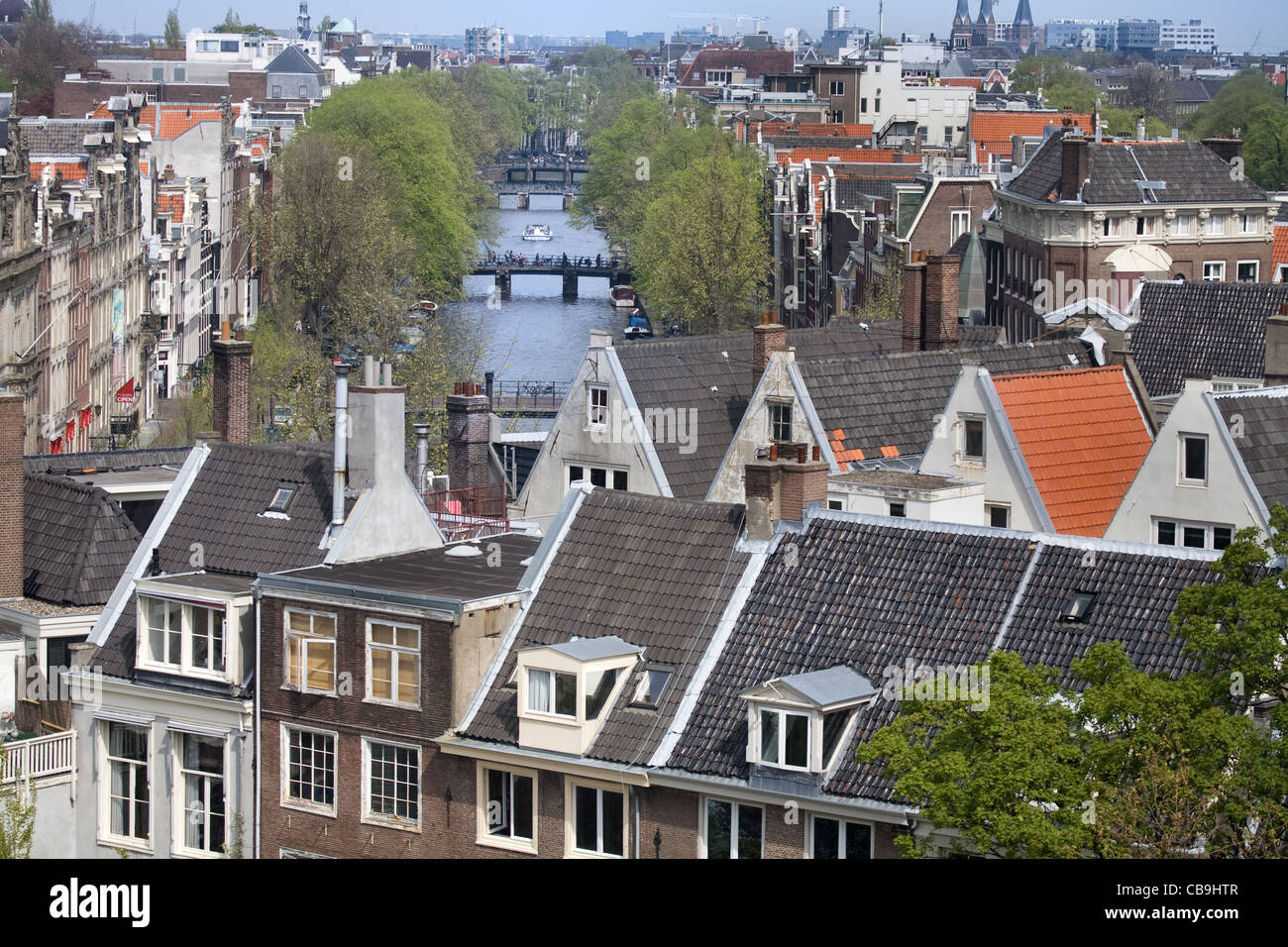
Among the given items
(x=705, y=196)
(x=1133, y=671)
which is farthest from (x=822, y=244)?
(x=1133, y=671)

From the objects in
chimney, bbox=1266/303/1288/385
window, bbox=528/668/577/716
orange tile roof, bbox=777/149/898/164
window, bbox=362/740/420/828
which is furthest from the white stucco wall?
orange tile roof, bbox=777/149/898/164

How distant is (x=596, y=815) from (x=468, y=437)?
54.9ft

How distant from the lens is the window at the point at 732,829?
25.2 m

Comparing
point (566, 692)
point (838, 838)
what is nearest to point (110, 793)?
point (566, 692)

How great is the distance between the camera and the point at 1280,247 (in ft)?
270

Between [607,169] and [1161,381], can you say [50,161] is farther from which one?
[607,169]

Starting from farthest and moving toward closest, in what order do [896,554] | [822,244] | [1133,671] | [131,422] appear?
[822,244] → [131,422] → [896,554] → [1133,671]

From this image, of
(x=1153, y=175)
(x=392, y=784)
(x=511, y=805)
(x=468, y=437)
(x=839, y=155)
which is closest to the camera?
(x=511, y=805)

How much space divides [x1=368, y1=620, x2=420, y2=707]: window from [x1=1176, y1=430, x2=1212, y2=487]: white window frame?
12841mm

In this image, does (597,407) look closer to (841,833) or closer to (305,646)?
(305,646)

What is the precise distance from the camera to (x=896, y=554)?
27.2 metres

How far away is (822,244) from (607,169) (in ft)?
185

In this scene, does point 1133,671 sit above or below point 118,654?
above

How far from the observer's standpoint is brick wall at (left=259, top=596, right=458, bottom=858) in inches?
1094
